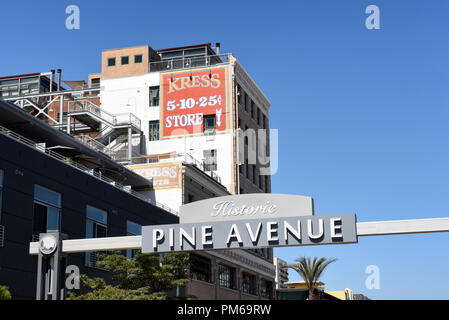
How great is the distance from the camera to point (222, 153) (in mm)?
64812

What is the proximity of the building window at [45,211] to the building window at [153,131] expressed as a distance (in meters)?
31.0

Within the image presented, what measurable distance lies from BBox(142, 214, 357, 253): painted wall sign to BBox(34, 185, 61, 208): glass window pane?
13.0m

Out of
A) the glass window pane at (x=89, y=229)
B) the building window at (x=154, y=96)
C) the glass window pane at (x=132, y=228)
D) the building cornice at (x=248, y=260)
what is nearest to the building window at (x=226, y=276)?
the building cornice at (x=248, y=260)

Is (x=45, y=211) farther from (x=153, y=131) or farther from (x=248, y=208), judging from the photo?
(x=153, y=131)

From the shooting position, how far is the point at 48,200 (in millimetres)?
33719

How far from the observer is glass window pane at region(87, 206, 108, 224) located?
38.0 metres

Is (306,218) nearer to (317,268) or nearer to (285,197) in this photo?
(285,197)

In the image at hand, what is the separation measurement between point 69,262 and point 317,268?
38.4 metres

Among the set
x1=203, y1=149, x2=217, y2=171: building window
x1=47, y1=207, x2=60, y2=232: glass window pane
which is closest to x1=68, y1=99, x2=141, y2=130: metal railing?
x1=203, y1=149, x2=217, y2=171: building window

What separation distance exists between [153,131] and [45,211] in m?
33.2

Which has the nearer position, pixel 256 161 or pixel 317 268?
pixel 317 268

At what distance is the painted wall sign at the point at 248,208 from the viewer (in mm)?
20891
